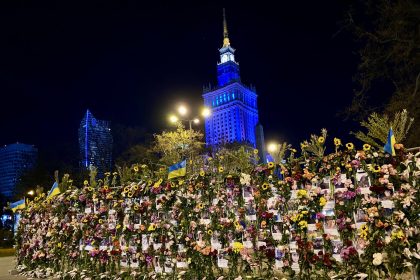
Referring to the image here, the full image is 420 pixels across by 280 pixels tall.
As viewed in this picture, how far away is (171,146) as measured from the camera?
2680cm

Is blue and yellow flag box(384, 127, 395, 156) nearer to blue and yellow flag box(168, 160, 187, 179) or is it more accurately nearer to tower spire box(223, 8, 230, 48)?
blue and yellow flag box(168, 160, 187, 179)

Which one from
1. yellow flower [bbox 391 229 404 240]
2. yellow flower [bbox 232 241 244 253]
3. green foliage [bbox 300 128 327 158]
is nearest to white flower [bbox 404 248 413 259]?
yellow flower [bbox 391 229 404 240]

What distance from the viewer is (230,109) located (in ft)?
280

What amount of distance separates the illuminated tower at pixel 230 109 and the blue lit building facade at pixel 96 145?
3155cm

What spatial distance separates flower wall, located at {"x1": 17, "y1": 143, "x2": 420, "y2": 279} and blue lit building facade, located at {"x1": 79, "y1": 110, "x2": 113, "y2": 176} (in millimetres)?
31674

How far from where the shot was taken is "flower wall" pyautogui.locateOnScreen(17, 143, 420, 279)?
5117mm

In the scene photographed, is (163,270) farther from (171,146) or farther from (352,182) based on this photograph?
(171,146)

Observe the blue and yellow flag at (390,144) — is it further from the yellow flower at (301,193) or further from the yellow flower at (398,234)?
the yellow flower at (301,193)

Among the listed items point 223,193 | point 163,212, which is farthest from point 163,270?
point 223,193

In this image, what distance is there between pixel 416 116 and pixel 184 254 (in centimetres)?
977

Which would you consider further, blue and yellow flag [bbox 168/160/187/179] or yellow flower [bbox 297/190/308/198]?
blue and yellow flag [bbox 168/160/187/179]

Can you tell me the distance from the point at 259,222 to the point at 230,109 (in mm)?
79711

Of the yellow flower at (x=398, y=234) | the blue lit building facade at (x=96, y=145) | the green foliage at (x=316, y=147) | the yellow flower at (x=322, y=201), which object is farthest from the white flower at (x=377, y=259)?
the blue lit building facade at (x=96, y=145)

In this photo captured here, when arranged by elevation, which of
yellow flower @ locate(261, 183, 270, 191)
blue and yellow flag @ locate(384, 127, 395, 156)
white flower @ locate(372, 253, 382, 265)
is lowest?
white flower @ locate(372, 253, 382, 265)
